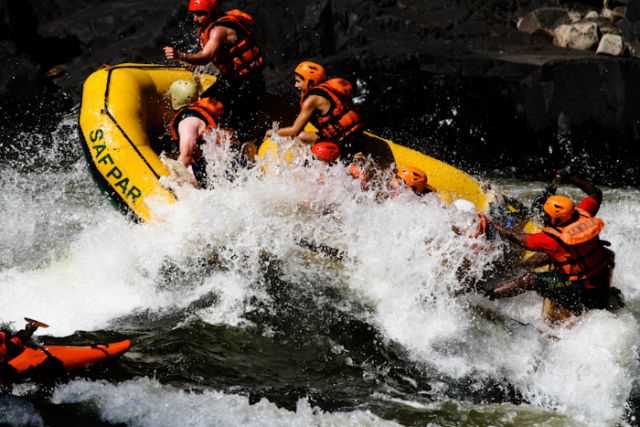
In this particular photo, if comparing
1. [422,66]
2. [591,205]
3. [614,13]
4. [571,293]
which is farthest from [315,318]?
[614,13]

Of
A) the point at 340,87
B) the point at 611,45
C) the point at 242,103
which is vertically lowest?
the point at 611,45

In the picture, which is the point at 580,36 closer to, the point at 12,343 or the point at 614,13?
the point at 614,13

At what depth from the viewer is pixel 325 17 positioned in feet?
37.1

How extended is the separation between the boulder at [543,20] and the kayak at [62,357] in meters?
8.14

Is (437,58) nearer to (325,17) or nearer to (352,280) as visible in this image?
(325,17)

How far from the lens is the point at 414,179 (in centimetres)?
634

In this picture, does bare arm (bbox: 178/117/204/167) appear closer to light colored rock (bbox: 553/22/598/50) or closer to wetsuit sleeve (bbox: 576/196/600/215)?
wetsuit sleeve (bbox: 576/196/600/215)

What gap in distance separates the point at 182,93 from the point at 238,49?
80 cm

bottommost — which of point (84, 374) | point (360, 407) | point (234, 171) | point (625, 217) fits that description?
point (625, 217)

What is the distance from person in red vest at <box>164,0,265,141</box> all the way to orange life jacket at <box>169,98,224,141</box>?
8 cm

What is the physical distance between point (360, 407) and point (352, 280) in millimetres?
1332

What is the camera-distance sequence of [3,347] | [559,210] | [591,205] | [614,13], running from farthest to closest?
1. [614,13]
2. [591,205]
3. [559,210]
4. [3,347]

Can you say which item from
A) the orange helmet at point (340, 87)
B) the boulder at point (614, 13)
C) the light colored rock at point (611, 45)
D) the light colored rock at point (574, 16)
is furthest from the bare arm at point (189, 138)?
the boulder at point (614, 13)

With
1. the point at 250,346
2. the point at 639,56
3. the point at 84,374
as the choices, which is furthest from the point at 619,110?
the point at 84,374
